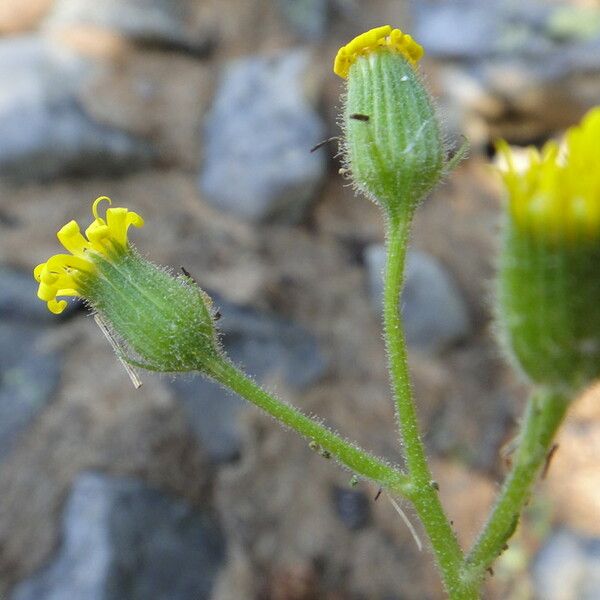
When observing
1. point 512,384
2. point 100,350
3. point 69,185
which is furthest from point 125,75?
point 512,384

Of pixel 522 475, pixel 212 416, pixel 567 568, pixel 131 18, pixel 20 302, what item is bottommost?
pixel 567 568

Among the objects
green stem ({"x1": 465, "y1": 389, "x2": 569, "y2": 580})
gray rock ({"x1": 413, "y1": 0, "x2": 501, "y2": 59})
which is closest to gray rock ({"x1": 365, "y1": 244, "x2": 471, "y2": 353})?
gray rock ({"x1": 413, "y1": 0, "x2": 501, "y2": 59})

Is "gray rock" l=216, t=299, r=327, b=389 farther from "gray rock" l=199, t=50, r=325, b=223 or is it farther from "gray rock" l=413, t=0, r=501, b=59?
"gray rock" l=413, t=0, r=501, b=59

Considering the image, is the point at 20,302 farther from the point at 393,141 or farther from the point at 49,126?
the point at 393,141

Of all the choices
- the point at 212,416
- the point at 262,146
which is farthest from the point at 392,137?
the point at 262,146

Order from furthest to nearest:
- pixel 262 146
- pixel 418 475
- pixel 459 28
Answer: pixel 459 28 → pixel 262 146 → pixel 418 475

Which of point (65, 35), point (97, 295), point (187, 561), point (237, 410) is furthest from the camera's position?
point (65, 35)

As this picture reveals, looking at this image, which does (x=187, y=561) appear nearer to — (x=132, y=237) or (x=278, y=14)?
(x=132, y=237)
